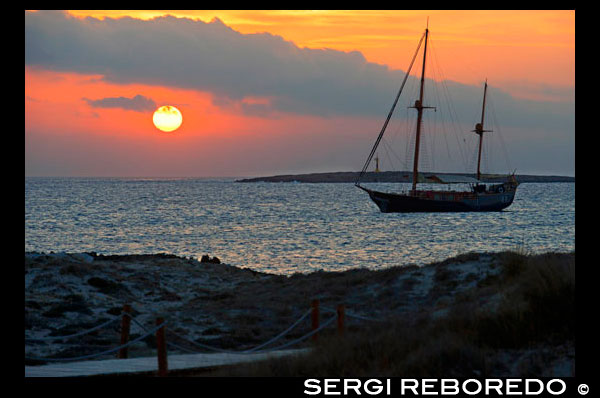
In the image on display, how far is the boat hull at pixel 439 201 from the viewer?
8025cm

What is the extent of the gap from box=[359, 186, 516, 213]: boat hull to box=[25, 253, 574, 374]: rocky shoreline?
188 feet

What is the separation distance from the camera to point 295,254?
132ft

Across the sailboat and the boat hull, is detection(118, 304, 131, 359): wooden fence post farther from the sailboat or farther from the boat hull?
the boat hull

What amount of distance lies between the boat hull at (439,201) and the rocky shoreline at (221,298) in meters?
57.2

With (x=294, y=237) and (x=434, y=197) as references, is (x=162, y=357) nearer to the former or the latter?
(x=294, y=237)

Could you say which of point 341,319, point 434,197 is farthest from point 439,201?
point 341,319

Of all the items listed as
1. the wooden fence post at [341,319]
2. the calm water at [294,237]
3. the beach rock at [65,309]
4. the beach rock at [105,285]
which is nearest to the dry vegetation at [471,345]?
the wooden fence post at [341,319]

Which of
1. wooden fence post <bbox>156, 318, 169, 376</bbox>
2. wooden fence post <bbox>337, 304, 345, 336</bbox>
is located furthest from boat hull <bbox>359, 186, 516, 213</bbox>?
wooden fence post <bbox>156, 318, 169, 376</bbox>

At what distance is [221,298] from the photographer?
20.5 metres

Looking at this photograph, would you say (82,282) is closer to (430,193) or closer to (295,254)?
(295,254)

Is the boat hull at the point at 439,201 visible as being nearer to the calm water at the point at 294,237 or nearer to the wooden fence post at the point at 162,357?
the calm water at the point at 294,237

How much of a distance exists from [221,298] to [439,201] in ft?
217

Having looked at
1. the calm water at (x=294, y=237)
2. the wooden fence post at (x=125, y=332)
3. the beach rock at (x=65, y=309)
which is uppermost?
the wooden fence post at (x=125, y=332)
